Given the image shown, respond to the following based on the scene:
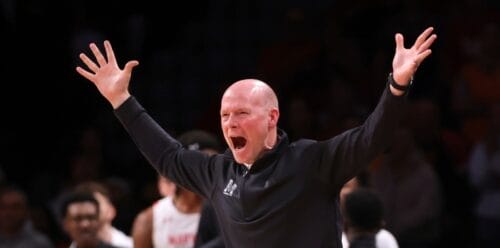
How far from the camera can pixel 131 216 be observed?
342 inches

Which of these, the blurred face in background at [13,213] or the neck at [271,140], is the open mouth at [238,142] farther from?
the blurred face in background at [13,213]

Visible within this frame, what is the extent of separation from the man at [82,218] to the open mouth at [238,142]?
2.09 m

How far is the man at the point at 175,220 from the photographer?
6.33 m

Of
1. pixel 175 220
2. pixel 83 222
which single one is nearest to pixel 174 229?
pixel 175 220

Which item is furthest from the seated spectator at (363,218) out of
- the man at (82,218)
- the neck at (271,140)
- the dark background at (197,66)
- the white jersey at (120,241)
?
the dark background at (197,66)

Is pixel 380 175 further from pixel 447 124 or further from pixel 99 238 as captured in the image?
pixel 99 238

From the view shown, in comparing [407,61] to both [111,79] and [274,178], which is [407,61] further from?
[111,79]

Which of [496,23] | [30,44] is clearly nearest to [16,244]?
[30,44]

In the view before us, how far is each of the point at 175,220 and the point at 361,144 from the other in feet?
7.57

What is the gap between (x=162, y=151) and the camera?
15.9 ft

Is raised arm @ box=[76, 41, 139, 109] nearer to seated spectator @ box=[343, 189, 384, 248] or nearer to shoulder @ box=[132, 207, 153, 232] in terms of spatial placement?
seated spectator @ box=[343, 189, 384, 248]

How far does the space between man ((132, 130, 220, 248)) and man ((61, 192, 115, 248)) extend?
0.21 meters

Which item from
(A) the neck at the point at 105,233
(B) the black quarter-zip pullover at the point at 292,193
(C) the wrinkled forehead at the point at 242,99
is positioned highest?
(C) the wrinkled forehead at the point at 242,99

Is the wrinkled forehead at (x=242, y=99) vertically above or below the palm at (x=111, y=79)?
below
